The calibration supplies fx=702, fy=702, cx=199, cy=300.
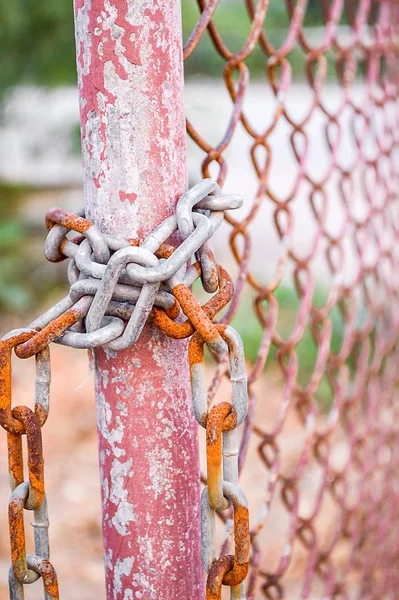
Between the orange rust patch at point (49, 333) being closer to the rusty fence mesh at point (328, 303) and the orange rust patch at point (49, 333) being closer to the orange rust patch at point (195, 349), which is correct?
the orange rust patch at point (195, 349)

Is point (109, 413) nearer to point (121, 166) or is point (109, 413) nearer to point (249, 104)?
point (121, 166)

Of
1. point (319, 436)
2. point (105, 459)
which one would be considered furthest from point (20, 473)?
point (319, 436)

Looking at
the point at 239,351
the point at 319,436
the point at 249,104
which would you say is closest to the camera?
the point at 239,351

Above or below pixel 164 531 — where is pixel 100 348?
above

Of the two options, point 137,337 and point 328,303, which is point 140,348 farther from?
point 328,303

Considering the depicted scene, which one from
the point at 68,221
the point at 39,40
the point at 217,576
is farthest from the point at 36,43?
the point at 217,576

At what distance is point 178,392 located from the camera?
58 centimetres

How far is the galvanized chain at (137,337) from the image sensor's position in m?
0.51

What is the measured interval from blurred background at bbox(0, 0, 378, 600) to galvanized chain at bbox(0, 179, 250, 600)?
811 mm

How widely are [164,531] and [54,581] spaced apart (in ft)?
0.31

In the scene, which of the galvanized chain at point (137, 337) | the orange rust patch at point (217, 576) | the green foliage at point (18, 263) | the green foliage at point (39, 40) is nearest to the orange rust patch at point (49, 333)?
the galvanized chain at point (137, 337)

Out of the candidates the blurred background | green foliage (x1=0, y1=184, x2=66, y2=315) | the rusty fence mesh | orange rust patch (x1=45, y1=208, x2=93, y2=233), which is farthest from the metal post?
green foliage (x1=0, y1=184, x2=66, y2=315)

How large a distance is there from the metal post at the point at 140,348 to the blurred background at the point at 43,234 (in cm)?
77

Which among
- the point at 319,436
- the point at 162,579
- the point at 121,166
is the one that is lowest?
the point at 319,436
